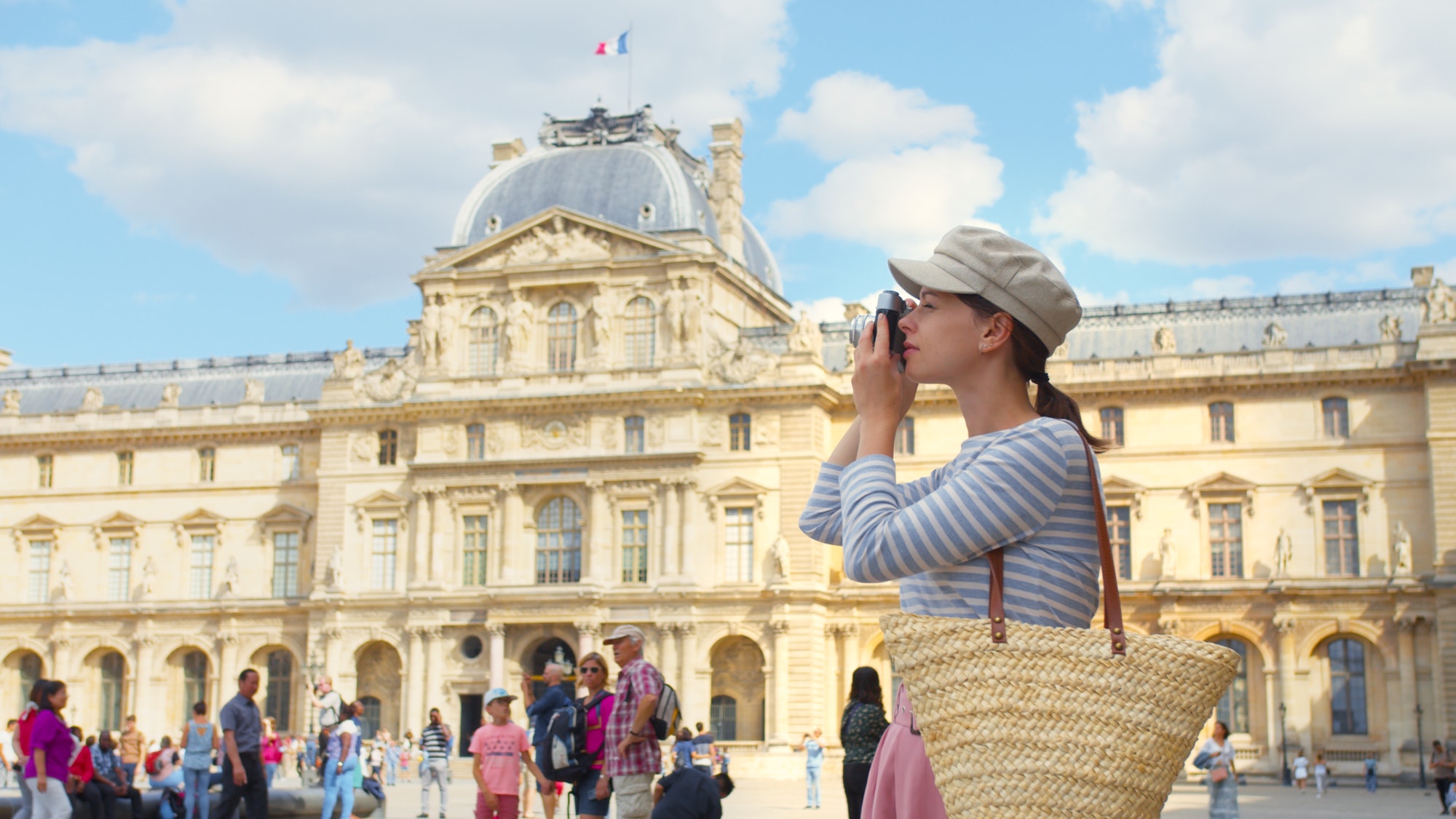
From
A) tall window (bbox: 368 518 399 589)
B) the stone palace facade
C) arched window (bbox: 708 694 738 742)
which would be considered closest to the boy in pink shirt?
the stone palace facade

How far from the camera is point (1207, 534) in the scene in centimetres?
4694

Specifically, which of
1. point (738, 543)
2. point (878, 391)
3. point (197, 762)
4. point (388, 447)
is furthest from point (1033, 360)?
point (388, 447)

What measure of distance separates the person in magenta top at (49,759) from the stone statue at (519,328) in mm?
36262

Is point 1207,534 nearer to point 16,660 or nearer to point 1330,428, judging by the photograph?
point 1330,428

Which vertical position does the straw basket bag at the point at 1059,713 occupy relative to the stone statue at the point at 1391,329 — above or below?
below

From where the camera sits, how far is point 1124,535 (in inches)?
1897

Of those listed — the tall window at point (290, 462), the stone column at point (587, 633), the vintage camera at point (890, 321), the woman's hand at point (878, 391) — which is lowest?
the stone column at point (587, 633)

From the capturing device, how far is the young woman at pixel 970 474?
376 centimetres

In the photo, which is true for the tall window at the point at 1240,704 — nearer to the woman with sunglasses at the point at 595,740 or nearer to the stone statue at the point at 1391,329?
the stone statue at the point at 1391,329

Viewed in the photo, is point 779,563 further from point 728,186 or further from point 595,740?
point 595,740

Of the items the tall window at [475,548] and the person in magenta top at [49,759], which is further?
the tall window at [475,548]

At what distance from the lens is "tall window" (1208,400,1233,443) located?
4741 cm

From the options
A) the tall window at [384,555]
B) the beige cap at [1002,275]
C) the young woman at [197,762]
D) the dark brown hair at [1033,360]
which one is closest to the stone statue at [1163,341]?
the tall window at [384,555]

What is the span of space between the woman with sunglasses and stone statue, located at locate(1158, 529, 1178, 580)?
35595mm
